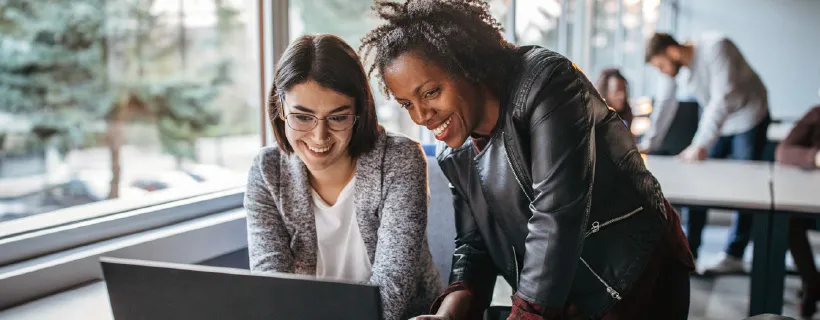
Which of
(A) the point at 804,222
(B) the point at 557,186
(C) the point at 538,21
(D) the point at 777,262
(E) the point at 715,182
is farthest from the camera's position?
(C) the point at 538,21

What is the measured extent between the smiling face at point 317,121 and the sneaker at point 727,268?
3.20 m

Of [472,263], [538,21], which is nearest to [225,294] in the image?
[472,263]

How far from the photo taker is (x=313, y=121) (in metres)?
1.28

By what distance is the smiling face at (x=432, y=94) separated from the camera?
39.8 inches

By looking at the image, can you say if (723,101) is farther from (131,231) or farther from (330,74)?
(131,231)

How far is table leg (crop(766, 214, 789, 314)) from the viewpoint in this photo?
222cm

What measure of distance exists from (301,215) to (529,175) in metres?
→ 0.56

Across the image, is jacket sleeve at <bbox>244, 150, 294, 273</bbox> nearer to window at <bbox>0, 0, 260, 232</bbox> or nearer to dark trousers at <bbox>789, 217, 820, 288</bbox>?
window at <bbox>0, 0, 260, 232</bbox>

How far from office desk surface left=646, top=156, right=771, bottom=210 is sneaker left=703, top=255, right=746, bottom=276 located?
0.80 metres

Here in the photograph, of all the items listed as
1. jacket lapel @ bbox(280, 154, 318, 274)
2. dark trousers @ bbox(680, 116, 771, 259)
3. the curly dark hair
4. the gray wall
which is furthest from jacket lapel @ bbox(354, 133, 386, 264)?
the gray wall

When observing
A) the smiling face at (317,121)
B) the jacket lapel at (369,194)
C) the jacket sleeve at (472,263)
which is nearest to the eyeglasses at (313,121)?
the smiling face at (317,121)

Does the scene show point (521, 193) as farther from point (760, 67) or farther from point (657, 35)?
point (760, 67)

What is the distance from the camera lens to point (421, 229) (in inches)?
51.7

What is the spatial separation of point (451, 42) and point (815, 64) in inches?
361
